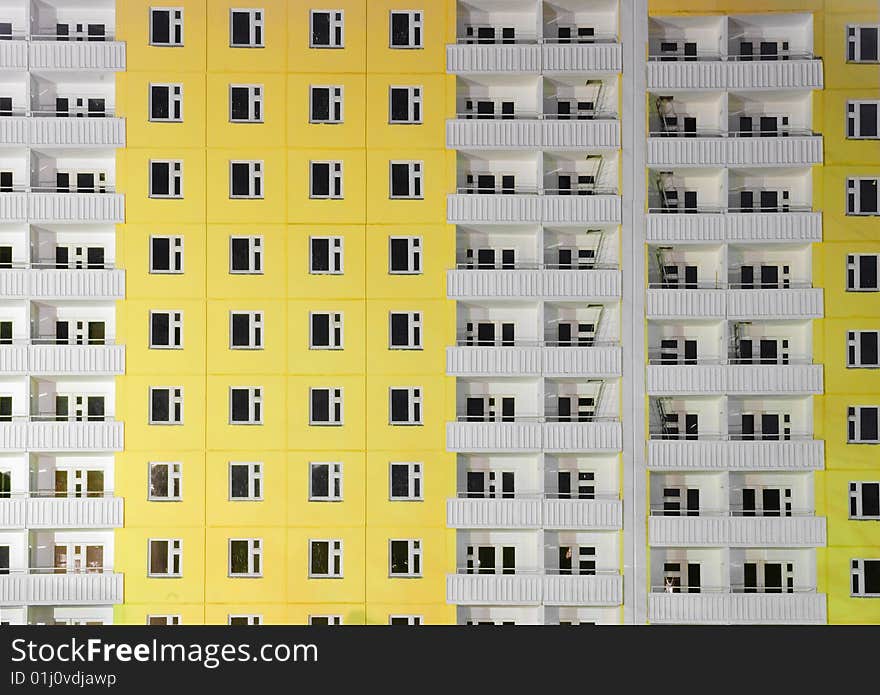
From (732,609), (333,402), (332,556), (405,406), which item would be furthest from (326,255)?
(732,609)

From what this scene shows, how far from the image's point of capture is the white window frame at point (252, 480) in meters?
4.72

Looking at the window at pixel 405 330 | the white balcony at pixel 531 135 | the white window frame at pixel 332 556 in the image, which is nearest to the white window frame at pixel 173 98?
the white balcony at pixel 531 135

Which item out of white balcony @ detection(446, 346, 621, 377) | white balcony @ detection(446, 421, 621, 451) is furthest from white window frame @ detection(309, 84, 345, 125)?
white balcony @ detection(446, 421, 621, 451)

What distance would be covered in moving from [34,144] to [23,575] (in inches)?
90.8

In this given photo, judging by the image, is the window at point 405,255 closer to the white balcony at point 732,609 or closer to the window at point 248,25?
the window at point 248,25

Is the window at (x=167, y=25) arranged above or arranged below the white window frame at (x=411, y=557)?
above

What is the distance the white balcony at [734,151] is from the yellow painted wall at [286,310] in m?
1.17

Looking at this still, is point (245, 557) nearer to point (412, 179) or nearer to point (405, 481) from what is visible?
point (405, 481)

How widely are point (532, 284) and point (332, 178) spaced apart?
1.24 metres

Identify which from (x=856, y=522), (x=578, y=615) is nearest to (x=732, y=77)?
(x=856, y=522)

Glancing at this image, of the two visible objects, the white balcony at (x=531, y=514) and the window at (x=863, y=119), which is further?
the window at (x=863, y=119)

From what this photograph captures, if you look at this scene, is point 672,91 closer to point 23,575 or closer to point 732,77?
point 732,77

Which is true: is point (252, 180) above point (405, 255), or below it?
above

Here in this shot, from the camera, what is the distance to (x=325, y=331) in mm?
→ 4762
